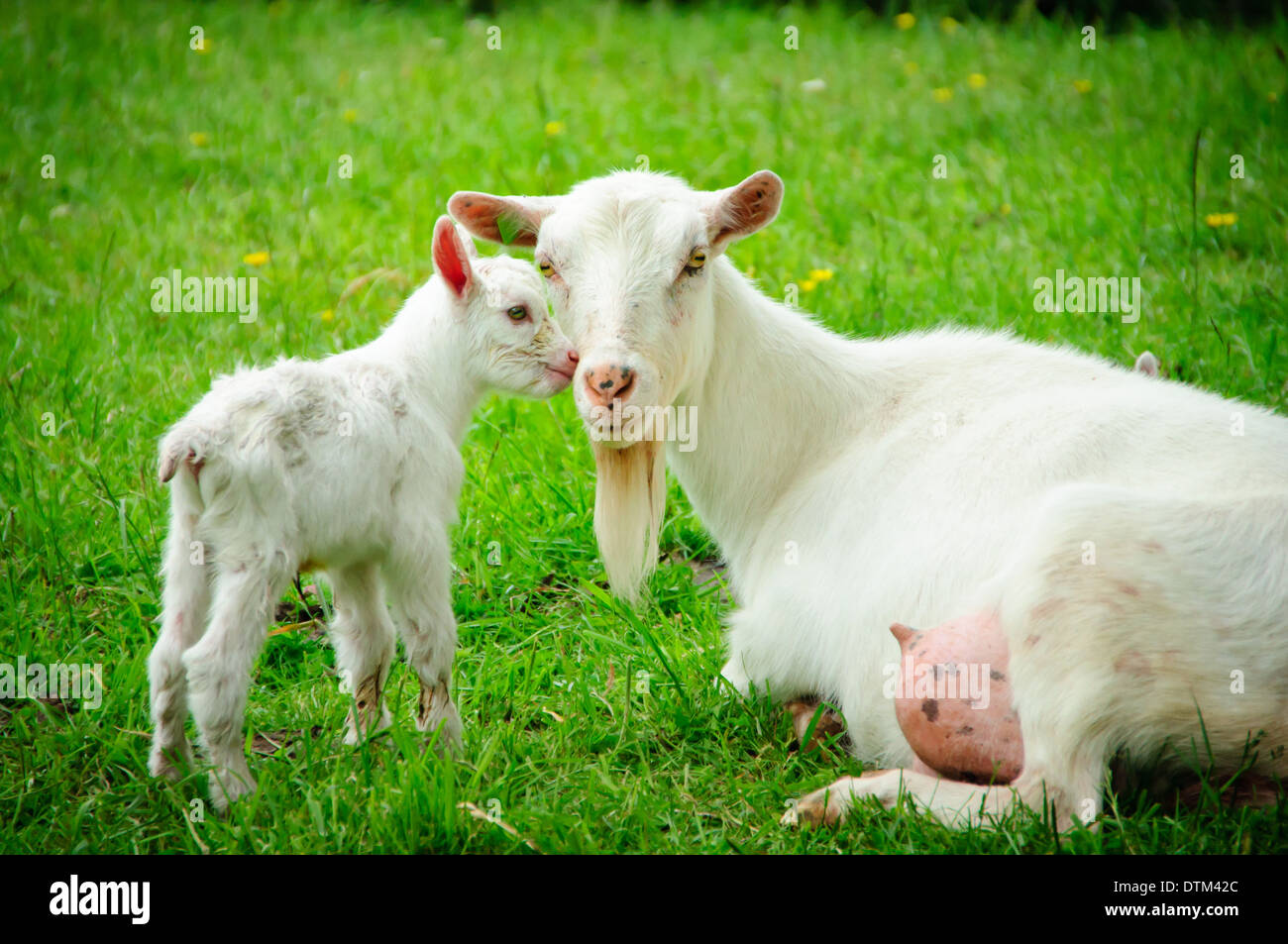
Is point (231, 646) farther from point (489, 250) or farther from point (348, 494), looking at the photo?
point (489, 250)

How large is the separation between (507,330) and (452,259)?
232mm

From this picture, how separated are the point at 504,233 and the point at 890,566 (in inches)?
58.6

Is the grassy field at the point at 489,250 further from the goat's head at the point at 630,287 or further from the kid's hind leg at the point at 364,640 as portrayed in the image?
the goat's head at the point at 630,287

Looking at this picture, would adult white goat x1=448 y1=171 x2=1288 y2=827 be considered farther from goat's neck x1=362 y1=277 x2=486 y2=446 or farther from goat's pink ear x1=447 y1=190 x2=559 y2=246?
goat's neck x1=362 y1=277 x2=486 y2=446

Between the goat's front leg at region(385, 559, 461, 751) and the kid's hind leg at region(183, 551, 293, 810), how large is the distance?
299 millimetres

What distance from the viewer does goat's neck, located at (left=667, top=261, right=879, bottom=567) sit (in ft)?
12.6

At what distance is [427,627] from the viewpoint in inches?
124

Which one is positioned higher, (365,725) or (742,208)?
(742,208)

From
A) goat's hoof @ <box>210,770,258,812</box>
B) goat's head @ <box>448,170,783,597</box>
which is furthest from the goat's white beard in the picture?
goat's hoof @ <box>210,770,258,812</box>

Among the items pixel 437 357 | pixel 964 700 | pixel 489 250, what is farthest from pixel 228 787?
pixel 489 250

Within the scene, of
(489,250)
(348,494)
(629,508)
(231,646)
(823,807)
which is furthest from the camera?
(489,250)

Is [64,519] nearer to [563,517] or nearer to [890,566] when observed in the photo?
[563,517]

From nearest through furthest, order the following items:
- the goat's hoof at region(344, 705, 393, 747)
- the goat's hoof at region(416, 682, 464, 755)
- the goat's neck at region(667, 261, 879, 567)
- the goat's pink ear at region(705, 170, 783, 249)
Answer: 1. the goat's hoof at region(416, 682, 464, 755)
2. the goat's hoof at region(344, 705, 393, 747)
3. the goat's pink ear at region(705, 170, 783, 249)
4. the goat's neck at region(667, 261, 879, 567)
